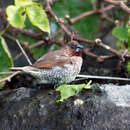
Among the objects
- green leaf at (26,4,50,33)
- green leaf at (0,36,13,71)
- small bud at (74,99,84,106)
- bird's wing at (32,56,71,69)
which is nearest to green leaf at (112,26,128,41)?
bird's wing at (32,56,71,69)

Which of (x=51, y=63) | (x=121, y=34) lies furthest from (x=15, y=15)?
(x=121, y=34)

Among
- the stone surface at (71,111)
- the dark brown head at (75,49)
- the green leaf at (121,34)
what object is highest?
the green leaf at (121,34)

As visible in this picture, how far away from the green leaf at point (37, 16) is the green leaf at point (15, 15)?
67 millimetres

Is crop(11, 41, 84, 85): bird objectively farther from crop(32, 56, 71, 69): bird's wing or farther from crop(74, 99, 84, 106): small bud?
crop(74, 99, 84, 106): small bud

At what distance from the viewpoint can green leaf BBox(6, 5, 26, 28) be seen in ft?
9.92

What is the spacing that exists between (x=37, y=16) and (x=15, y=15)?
0.69ft

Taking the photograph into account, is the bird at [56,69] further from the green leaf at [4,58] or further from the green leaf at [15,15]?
the green leaf at [15,15]

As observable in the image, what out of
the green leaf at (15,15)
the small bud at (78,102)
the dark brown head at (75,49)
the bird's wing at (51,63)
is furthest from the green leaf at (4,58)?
the small bud at (78,102)

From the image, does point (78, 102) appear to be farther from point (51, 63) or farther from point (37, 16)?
point (37, 16)

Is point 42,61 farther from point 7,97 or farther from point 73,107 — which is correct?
point 73,107

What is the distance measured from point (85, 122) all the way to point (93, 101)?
0.80 feet

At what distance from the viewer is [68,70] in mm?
3180

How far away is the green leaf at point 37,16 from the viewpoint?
10.1 ft

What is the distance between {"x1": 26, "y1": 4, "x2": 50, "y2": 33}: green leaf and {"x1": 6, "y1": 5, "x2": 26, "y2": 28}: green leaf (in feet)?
0.22
